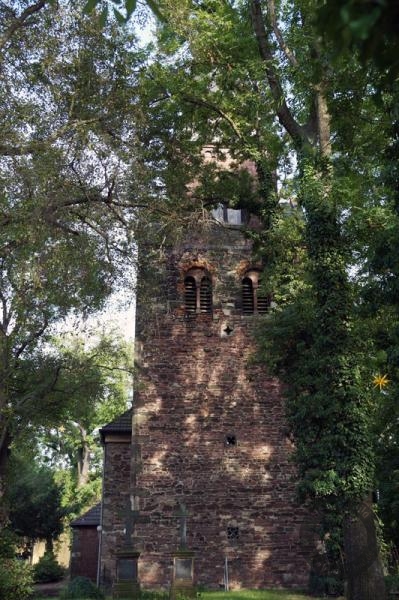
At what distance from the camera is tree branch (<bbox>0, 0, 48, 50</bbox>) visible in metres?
10.2

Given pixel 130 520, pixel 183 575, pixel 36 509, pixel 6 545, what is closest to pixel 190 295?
pixel 130 520

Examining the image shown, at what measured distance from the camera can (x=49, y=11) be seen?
11016 millimetres

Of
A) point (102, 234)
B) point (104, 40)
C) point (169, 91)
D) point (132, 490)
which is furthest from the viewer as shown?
point (132, 490)

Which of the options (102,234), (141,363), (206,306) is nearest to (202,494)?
(141,363)

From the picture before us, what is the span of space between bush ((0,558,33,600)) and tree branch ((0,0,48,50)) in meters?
10.4

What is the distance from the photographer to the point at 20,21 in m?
10.5

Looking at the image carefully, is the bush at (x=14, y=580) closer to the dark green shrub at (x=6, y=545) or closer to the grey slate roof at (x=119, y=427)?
the dark green shrub at (x=6, y=545)

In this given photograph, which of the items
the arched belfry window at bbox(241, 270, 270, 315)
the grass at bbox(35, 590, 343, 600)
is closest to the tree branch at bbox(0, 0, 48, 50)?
the arched belfry window at bbox(241, 270, 270, 315)

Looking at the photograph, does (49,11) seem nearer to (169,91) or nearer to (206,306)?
(169,91)

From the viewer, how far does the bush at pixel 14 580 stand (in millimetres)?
13117

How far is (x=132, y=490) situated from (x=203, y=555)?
7.84ft

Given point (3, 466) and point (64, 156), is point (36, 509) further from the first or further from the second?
point (64, 156)

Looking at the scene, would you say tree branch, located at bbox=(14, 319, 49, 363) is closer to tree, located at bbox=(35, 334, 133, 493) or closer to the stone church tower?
tree, located at bbox=(35, 334, 133, 493)

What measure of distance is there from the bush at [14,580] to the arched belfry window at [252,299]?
8814 millimetres
